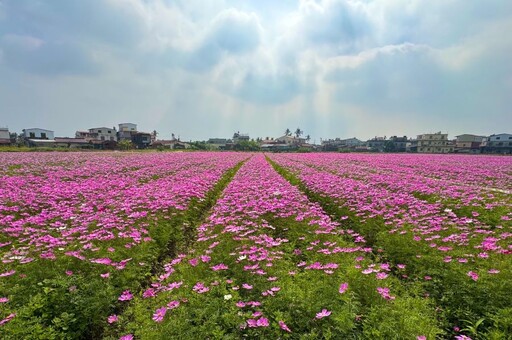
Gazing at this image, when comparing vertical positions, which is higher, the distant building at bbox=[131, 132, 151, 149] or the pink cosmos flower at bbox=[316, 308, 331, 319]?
the distant building at bbox=[131, 132, 151, 149]

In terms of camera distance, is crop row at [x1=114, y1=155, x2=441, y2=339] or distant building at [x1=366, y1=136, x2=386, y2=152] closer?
crop row at [x1=114, y1=155, x2=441, y2=339]

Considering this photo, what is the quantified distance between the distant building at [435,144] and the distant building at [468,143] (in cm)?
243

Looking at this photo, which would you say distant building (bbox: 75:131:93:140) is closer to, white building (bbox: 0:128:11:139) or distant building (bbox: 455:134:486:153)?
white building (bbox: 0:128:11:139)

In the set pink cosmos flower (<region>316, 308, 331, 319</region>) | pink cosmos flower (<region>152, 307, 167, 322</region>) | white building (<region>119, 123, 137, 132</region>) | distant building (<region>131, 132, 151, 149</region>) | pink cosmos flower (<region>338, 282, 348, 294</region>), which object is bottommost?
pink cosmos flower (<region>152, 307, 167, 322</region>)

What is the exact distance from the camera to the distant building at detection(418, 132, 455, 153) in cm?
9594

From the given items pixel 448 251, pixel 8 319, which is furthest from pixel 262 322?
pixel 448 251

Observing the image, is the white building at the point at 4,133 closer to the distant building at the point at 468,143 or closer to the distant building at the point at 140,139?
the distant building at the point at 140,139

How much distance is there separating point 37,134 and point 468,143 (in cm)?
16025

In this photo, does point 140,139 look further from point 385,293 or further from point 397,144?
point 385,293

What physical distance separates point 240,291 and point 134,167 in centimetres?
2011

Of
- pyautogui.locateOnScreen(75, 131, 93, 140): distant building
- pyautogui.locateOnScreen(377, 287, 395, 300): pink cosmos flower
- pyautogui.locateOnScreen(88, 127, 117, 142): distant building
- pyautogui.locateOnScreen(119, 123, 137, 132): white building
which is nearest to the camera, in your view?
pyautogui.locateOnScreen(377, 287, 395, 300): pink cosmos flower

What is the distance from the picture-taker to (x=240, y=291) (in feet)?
14.6

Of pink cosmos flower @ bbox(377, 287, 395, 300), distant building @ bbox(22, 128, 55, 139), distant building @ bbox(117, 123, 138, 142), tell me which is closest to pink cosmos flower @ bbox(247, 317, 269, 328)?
pink cosmos flower @ bbox(377, 287, 395, 300)

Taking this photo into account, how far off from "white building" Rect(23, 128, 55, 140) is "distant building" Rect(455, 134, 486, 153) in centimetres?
14794
